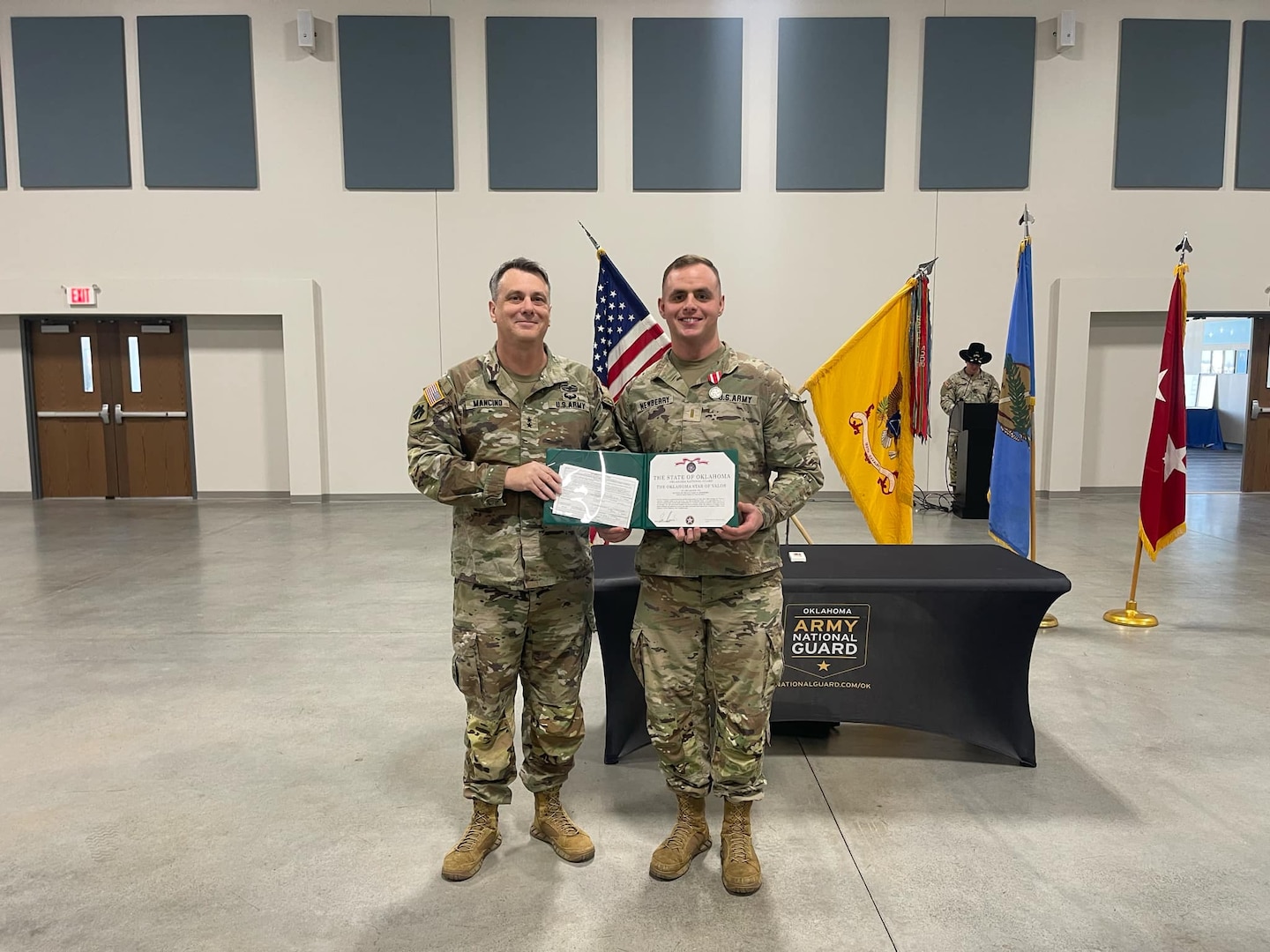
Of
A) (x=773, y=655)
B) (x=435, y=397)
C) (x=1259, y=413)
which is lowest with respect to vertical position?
(x=773, y=655)

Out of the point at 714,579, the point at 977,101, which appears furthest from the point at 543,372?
the point at 977,101

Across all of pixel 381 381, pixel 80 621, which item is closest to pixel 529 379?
pixel 80 621

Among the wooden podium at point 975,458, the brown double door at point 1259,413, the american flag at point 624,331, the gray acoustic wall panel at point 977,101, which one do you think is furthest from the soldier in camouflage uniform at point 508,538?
the brown double door at point 1259,413

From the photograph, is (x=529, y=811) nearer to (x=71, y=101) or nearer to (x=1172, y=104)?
(x=71, y=101)

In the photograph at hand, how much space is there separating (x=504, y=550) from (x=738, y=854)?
1127 millimetres

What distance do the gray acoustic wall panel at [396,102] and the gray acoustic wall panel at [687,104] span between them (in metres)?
2.24

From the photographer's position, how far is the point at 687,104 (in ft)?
30.3

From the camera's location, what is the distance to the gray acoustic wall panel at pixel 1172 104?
9.28 metres

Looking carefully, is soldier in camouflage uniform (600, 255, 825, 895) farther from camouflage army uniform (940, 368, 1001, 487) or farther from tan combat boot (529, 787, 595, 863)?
camouflage army uniform (940, 368, 1001, 487)

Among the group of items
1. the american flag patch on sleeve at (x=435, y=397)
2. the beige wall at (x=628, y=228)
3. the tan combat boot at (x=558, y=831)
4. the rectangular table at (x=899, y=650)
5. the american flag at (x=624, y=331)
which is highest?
the beige wall at (x=628, y=228)

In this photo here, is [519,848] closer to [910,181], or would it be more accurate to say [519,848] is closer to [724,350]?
[724,350]

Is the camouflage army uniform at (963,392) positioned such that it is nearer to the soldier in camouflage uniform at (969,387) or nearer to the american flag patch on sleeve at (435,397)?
the soldier in camouflage uniform at (969,387)

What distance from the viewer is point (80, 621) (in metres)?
4.94

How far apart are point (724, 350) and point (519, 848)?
66.2 inches
